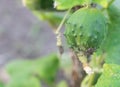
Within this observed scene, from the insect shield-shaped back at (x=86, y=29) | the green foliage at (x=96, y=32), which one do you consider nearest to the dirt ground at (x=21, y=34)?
the green foliage at (x=96, y=32)

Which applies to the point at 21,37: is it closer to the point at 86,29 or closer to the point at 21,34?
the point at 21,34

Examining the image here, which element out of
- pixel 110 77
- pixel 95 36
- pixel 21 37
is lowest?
pixel 21 37

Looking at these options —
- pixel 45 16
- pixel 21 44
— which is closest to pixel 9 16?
pixel 21 44

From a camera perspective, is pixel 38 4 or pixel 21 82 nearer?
pixel 38 4

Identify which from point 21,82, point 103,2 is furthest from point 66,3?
point 21,82

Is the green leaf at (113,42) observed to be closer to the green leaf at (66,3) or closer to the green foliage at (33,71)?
the green leaf at (66,3)

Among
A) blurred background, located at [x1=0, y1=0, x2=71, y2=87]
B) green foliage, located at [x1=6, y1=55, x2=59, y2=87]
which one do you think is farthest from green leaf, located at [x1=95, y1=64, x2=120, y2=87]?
blurred background, located at [x1=0, y1=0, x2=71, y2=87]
